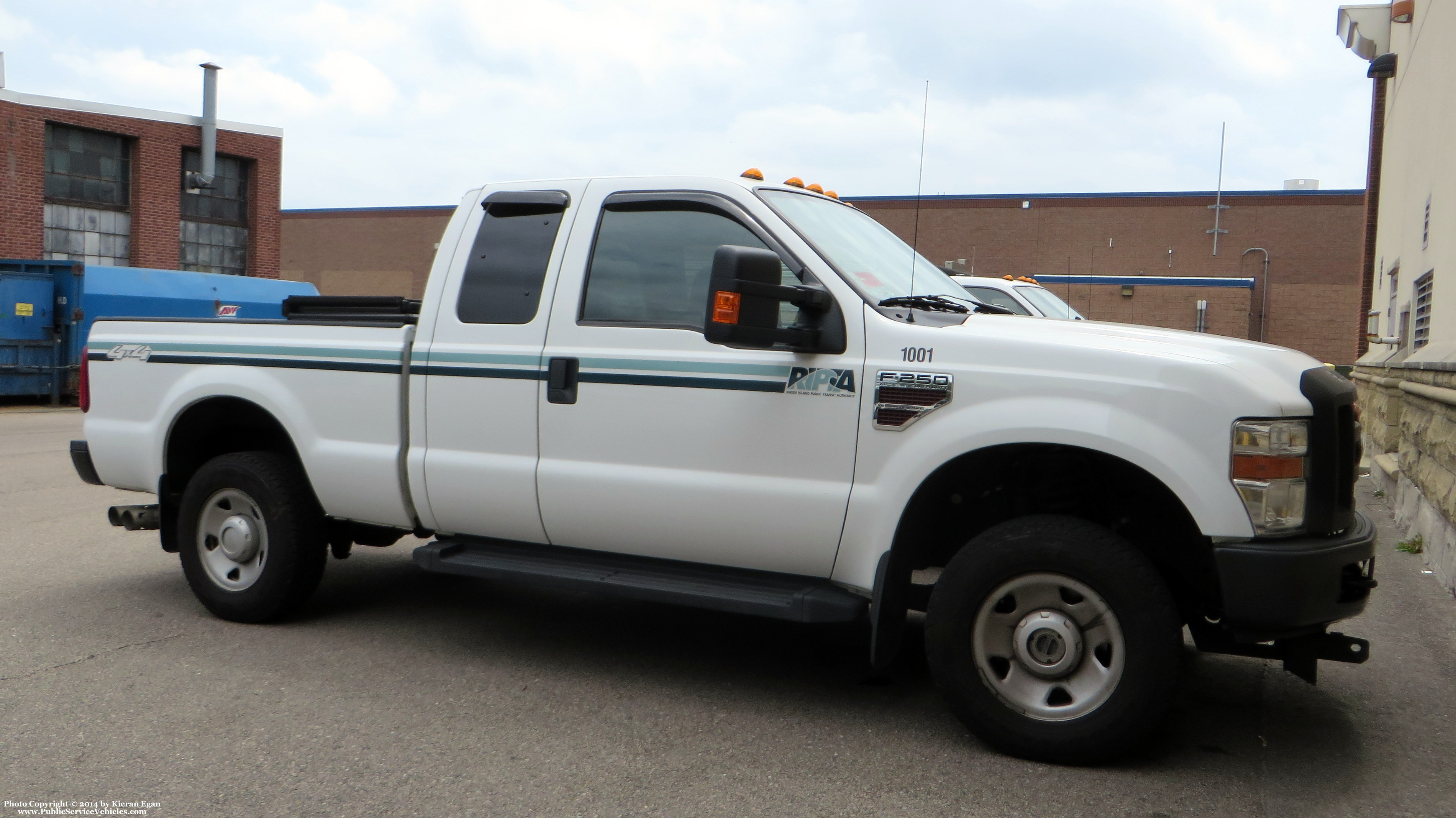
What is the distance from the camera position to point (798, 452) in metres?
4.37

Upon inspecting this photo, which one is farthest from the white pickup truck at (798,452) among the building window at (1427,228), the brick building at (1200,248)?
the brick building at (1200,248)

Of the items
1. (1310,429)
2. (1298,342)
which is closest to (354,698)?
(1310,429)

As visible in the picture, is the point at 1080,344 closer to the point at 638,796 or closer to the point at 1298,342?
the point at 638,796

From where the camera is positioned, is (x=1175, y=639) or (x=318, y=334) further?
(x=318, y=334)

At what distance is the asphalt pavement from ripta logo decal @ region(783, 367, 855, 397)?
1256mm

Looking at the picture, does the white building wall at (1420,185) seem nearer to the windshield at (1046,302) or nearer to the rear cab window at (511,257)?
the windshield at (1046,302)

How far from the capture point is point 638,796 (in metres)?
3.68

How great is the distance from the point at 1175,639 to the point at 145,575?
5.75 m

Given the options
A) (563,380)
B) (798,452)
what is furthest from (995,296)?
(798,452)

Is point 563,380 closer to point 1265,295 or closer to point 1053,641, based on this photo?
point 1053,641

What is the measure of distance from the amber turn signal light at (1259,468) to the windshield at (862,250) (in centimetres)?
140

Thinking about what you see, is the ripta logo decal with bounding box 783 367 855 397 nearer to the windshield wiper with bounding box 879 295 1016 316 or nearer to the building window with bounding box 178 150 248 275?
the windshield wiper with bounding box 879 295 1016 316

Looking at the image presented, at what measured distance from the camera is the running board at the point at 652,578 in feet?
14.1

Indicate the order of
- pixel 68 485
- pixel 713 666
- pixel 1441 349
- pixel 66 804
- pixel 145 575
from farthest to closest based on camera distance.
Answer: pixel 68 485, pixel 1441 349, pixel 145 575, pixel 713 666, pixel 66 804
